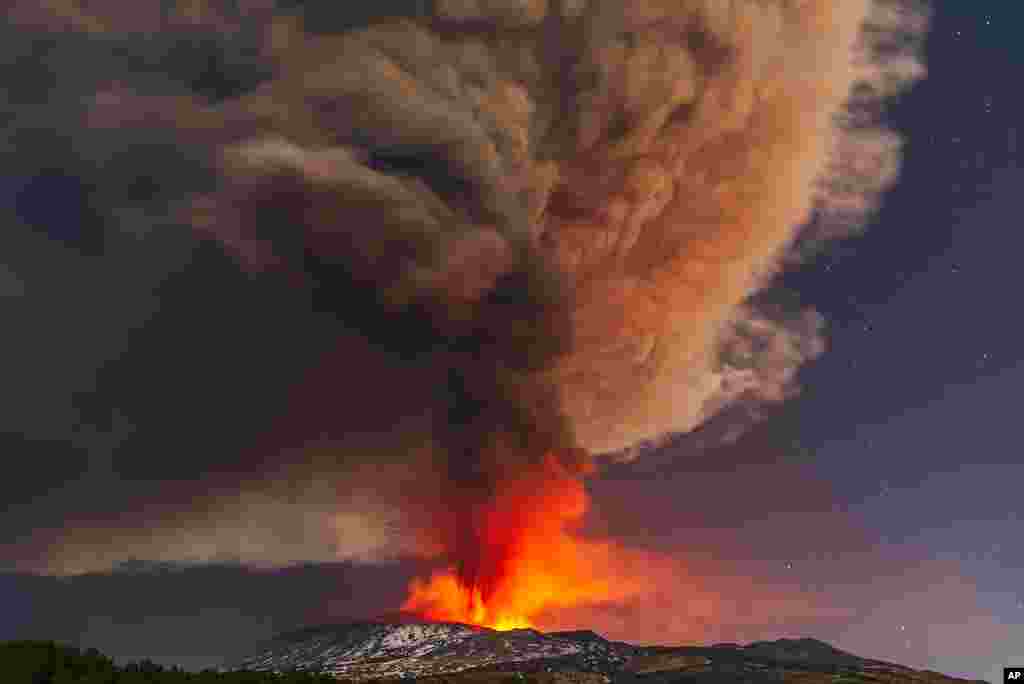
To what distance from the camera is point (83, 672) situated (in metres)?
126

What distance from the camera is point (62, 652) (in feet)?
439

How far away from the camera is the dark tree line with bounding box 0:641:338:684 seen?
121m

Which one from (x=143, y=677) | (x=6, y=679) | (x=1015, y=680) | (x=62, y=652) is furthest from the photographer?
(x=62, y=652)

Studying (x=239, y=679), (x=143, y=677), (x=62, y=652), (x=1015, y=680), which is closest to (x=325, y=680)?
(x=239, y=679)

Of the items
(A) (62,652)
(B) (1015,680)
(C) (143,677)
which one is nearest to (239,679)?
(C) (143,677)

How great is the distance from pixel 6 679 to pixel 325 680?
4942 cm

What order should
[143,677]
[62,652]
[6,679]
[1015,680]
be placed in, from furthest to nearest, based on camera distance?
[62,652] → [143,677] → [6,679] → [1015,680]

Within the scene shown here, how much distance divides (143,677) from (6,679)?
61.8 feet

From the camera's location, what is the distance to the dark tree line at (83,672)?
121 meters

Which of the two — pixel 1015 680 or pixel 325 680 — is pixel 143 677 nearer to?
pixel 325 680

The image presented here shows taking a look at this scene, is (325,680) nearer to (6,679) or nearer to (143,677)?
(143,677)

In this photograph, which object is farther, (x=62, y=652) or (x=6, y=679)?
(x=62, y=652)

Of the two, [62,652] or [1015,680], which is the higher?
[62,652]

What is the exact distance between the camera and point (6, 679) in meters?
116
